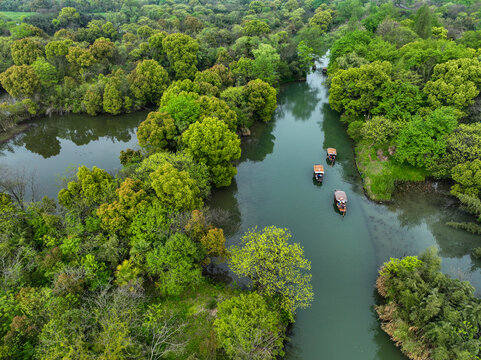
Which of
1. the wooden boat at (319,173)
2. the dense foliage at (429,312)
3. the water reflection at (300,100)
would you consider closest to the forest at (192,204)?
the dense foliage at (429,312)

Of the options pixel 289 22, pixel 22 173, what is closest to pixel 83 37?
pixel 22 173

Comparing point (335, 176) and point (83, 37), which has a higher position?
point (83, 37)

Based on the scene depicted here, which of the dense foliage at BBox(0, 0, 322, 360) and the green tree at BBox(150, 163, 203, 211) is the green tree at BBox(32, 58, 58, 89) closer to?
the dense foliage at BBox(0, 0, 322, 360)

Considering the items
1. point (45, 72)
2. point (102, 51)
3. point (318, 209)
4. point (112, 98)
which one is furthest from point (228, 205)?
point (102, 51)

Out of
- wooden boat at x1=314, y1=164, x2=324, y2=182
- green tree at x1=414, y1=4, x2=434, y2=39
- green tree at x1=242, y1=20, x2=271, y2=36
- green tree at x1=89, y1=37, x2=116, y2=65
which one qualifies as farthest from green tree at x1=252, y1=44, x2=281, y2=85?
green tree at x1=414, y1=4, x2=434, y2=39

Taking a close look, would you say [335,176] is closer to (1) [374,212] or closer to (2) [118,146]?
(1) [374,212]

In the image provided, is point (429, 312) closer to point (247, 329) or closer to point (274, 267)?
point (274, 267)
